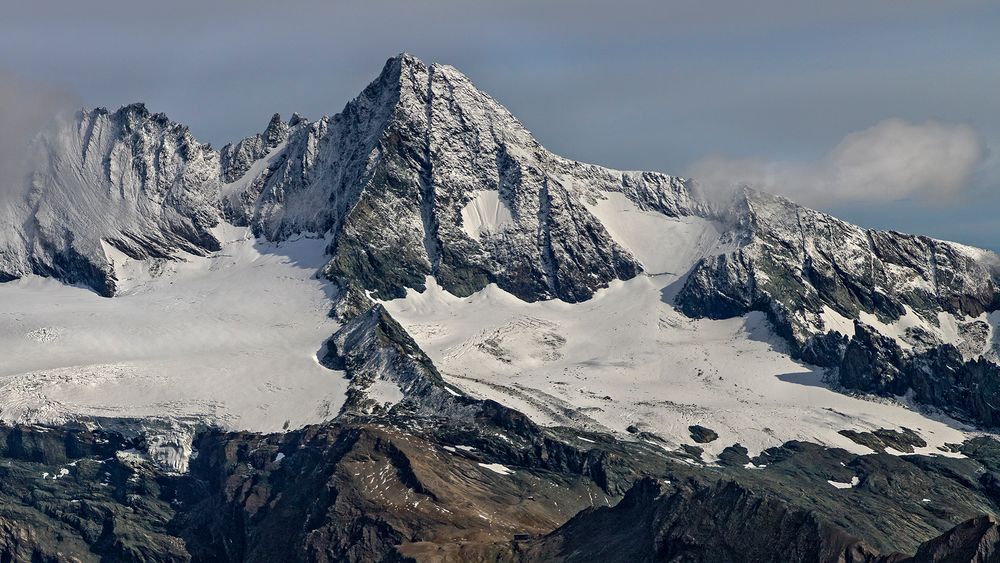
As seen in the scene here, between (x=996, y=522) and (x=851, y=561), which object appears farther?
(x=851, y=561)

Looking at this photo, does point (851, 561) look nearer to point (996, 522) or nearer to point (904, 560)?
point (904, 560)

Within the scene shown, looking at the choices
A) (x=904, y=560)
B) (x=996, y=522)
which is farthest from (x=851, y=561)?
(x=996, y=522)

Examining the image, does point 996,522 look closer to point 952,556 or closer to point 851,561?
point 952,556

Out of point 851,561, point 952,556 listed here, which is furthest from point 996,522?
point 851,561
